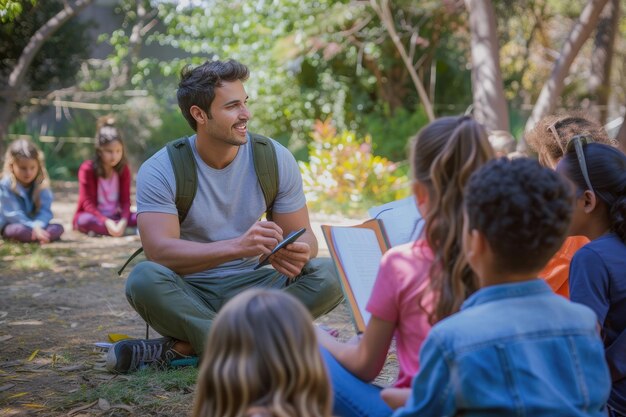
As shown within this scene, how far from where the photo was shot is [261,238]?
11.6 feet

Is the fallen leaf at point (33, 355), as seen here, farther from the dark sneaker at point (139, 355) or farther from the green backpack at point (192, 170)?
the green backpack at point (192, 170)

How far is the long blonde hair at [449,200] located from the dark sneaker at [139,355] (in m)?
2.01

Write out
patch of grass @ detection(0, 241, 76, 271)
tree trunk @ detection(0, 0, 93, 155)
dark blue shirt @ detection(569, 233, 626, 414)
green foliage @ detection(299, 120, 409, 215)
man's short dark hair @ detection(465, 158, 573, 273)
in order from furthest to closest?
tree trunk @ detection(0, 0, 93, 155)
green foliage @ detection(299, 120, 409, 215)
patch of grass @ detection(0, 241, 76, 271)
dark blue shirt @ detection(569, 233, 626, 414)
man's short dark hair @ detection(465, 158, 573, 273)

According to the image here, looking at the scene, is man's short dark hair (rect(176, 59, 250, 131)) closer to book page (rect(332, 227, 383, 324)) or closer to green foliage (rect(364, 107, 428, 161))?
book page (rect(332, 227, 383, 324))

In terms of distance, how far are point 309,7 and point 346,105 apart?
70.5 inches

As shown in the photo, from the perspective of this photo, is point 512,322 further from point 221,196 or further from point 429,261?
point 221,196

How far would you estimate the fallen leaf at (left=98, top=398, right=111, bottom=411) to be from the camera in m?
3.27

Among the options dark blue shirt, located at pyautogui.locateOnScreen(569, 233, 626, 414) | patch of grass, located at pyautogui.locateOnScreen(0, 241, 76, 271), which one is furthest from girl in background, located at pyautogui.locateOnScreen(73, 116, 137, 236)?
dark blue shirt, located at pyautogui.locateOnScreen(569, 233, 626, 414)

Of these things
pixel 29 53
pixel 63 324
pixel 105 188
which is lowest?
pixel 63 324

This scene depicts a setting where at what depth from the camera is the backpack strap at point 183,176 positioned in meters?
3.90

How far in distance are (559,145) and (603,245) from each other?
2.85ft

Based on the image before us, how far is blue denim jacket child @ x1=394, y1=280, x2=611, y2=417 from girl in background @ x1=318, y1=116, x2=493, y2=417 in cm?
20

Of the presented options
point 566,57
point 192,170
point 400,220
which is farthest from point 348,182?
point 400,220

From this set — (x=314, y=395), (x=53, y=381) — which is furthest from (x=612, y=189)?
(x=53, y=381)
